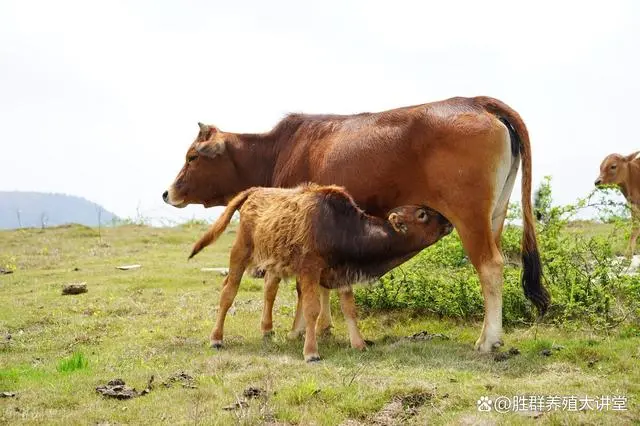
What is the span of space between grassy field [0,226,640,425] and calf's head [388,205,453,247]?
4.04ft

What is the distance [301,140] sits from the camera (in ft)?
32.4

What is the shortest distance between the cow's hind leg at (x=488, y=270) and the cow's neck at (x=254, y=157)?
3.35 meters

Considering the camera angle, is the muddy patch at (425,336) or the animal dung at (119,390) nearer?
the animal dung at (119,390)

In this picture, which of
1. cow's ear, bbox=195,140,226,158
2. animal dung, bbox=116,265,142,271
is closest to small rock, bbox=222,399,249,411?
cow's ear, bbox=195,140,226,158

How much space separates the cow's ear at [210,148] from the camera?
10459 millimetres

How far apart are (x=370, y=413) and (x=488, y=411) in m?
0.91

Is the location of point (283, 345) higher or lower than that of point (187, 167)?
lower

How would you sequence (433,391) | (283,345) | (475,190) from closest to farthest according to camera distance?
(433,391), (475,190), (283,345)

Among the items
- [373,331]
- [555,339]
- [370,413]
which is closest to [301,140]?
[373,331]

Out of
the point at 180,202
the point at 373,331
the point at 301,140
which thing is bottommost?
the point at 373,331

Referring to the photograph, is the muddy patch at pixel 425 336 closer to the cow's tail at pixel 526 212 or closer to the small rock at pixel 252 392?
the cow's tail at pixel 526 212

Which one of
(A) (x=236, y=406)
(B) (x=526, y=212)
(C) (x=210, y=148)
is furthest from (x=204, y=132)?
(A) (x=236, y=406)

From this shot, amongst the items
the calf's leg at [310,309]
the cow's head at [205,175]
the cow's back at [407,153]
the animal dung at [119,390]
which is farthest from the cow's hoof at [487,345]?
the cow's head at [205,175]

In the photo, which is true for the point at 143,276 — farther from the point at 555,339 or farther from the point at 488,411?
the point at 488,411
